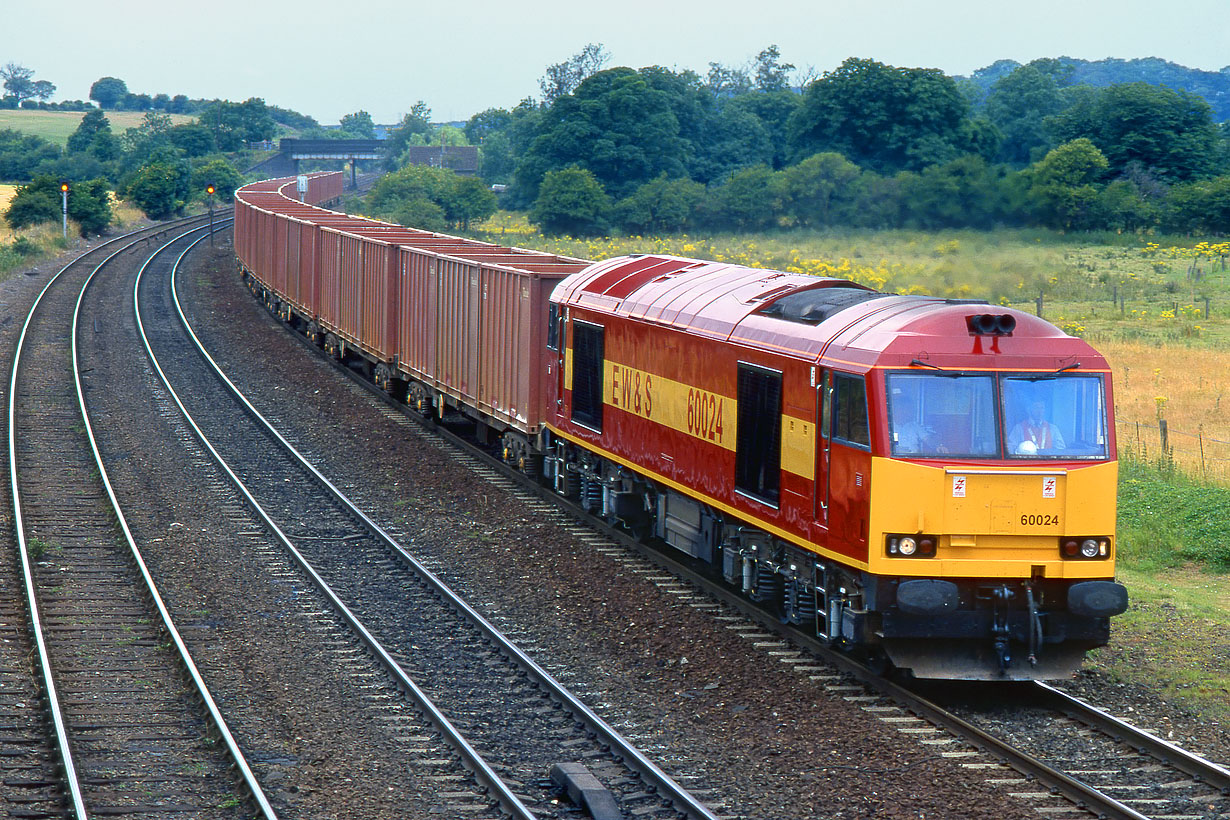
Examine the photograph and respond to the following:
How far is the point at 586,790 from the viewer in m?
8.72

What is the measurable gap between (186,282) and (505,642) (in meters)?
39.9

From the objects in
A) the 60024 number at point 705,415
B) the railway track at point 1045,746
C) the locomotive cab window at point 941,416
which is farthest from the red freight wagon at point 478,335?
the locomotive cab window at point 941,416

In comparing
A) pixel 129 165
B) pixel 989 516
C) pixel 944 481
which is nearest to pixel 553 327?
pixel 944 481

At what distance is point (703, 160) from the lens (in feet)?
288

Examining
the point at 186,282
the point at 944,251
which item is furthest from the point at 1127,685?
the point at 186,282

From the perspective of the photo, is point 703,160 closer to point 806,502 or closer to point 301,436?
point 301,436

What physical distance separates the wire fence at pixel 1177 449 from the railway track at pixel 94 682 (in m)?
14.1

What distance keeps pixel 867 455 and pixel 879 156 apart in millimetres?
26505

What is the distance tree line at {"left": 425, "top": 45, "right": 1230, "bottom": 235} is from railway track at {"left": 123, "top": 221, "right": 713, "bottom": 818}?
999 cm

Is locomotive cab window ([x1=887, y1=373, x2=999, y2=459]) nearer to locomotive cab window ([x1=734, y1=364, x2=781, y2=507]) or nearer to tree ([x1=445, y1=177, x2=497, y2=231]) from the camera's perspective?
locomotive cab window ([x1=734, y1=364, x2=781, y2=507])

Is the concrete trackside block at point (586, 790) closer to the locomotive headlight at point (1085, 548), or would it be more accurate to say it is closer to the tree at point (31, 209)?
the locomotive headlight at point (1085, 548)

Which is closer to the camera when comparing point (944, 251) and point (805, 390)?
point (805, 390)

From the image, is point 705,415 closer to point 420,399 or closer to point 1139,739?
point 1139,739

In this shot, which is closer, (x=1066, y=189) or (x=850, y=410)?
(x=850, y=410)
